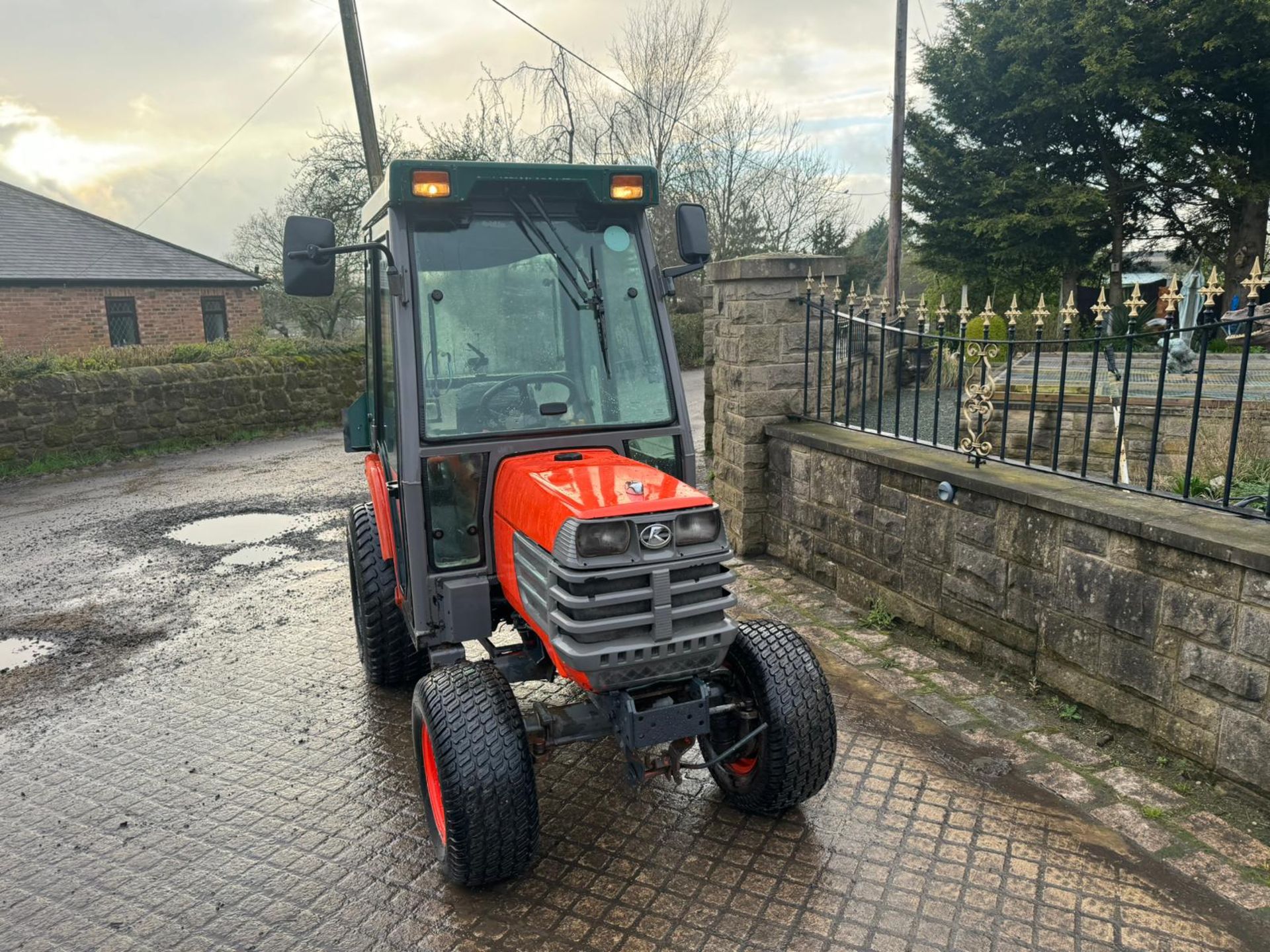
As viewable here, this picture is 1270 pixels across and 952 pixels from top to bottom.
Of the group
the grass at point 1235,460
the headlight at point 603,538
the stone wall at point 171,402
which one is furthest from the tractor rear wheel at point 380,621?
the stone wall at point 171,402

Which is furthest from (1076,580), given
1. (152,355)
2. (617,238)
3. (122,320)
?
(122,320)

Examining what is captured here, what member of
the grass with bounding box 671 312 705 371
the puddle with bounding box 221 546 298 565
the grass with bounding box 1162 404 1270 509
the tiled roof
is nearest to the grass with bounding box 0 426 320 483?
the puddle with bounding box 221 546 298 565

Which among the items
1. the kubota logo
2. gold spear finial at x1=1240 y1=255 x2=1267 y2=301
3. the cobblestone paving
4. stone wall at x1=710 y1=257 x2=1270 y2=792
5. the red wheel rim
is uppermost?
gold spear finial at x1=1240 y1=255 x2=1267 y2=301

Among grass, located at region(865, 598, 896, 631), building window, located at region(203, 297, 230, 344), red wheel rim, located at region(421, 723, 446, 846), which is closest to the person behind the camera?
red wheel rim, located at region(421, 723, 446, 846)

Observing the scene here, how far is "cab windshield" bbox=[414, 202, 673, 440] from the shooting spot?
3516 mm

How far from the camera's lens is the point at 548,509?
2979 mm

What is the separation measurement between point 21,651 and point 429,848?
12.8 ft

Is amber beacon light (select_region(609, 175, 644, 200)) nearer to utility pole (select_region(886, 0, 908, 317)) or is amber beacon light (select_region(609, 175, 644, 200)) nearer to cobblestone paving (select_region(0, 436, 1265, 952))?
cobblestone paving (select_region(0, 436, 1265, 952))

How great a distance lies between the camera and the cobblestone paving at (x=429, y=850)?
289 centimetres

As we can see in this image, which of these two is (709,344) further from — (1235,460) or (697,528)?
(697,528)

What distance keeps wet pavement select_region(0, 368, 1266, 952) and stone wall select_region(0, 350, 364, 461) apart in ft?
26.9

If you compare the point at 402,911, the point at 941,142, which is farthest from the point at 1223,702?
the point at 941,142

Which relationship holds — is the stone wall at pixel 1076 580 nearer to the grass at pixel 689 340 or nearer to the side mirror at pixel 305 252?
the side mirror at pixel 305 252

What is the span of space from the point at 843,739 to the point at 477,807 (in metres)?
1.93
